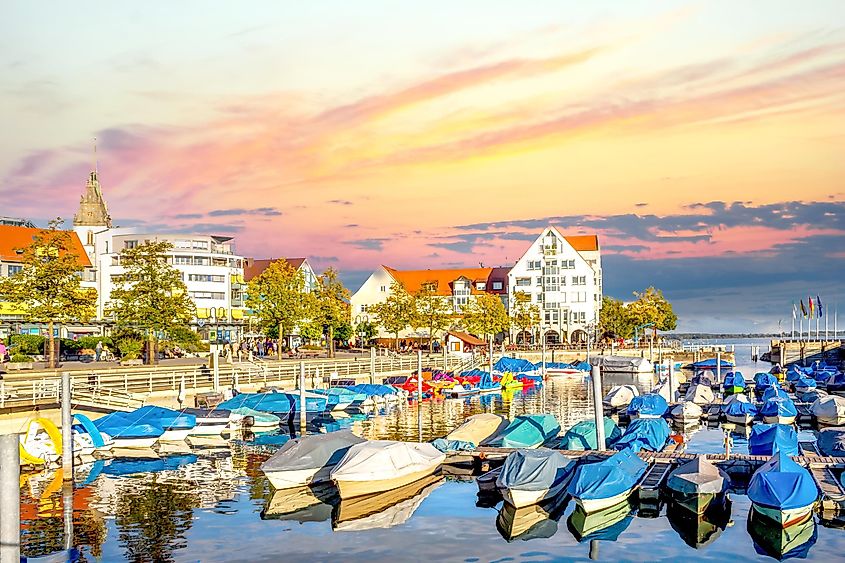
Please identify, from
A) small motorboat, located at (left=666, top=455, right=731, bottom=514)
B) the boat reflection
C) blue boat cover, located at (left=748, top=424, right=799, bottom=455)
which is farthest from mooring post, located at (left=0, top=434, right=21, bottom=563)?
blue boat cover, located at (left=748, top=424, right=799, bottom=455)

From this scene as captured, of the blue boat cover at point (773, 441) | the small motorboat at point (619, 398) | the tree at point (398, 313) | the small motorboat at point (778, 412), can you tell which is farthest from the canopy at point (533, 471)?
the tree at point (398, 313)

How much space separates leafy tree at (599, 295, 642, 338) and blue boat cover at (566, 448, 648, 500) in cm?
12839

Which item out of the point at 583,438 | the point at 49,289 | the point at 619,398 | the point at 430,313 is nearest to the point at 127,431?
the point at 583,438

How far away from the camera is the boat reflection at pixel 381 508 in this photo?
34125mm

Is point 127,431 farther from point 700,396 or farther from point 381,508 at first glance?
point 700,396

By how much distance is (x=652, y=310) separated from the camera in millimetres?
162625

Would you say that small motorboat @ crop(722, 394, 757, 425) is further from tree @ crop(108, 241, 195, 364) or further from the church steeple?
the church steeple

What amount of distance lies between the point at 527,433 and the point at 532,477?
1058cm

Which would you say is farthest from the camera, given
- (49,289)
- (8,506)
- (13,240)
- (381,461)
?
(13,240)

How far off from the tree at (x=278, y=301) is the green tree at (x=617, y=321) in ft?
226

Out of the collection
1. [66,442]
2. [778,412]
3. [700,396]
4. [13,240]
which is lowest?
[778,412]

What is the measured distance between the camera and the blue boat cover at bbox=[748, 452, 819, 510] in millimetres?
32281

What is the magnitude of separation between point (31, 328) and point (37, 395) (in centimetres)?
5427

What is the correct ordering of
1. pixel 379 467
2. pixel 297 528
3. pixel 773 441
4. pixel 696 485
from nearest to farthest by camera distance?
pixel 297 528, pixel 696 485, pixel 379 467, pixel 773 441
